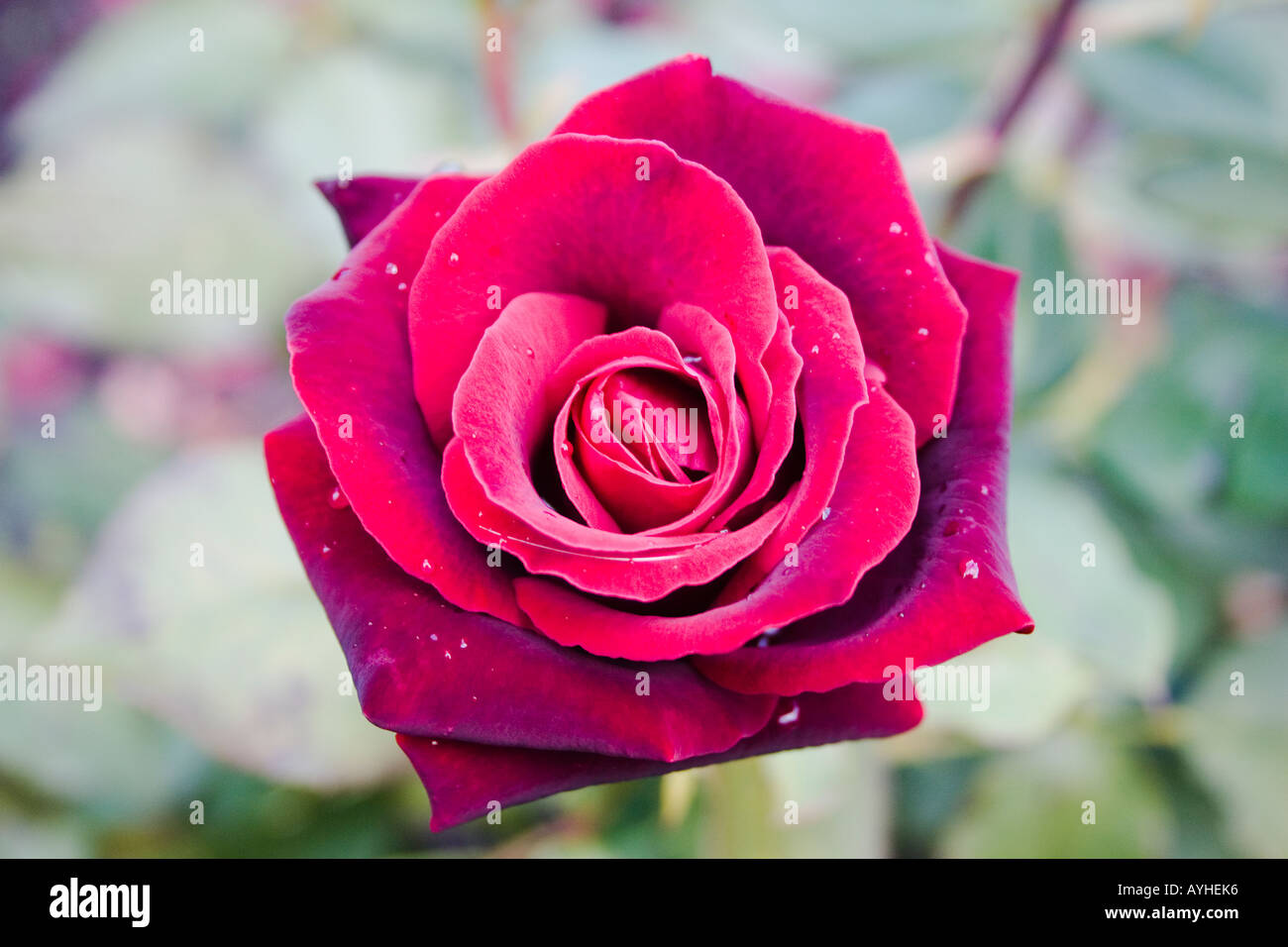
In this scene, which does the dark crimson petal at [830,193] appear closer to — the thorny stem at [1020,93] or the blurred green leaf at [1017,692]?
the blurred green leaf at [1017,692]

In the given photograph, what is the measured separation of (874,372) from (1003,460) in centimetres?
9

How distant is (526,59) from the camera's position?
56.8 inches

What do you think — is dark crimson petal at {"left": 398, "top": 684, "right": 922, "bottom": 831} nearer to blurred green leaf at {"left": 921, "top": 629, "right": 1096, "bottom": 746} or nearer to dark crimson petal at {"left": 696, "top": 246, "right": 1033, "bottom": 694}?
dark crimson petal at {"left": 696, "top": 246, "right": 1033, "bottom": 694}

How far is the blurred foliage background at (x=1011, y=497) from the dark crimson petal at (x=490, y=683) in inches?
13.8

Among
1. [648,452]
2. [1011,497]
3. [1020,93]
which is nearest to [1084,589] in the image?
[1011,497]

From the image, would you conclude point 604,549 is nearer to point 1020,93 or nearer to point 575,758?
point 575,758

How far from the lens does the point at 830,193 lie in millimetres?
550

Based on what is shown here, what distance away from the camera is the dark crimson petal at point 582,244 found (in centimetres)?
50

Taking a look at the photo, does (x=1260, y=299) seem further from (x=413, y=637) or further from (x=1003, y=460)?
(x=413, y=637)

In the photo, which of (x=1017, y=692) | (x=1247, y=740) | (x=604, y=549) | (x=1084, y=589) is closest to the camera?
(x=604, y=549)

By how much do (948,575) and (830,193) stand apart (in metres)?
0.23

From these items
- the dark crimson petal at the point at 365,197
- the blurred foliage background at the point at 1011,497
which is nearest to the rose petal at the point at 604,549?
the dark crimson petal at the point at 365,197

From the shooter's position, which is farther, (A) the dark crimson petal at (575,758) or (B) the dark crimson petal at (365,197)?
(B) the dark crimson petal at (365,197)
